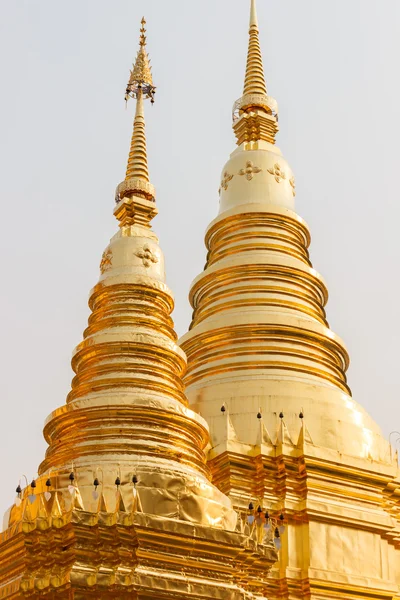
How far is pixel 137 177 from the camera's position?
17.2m

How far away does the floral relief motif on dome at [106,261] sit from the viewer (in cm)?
1556

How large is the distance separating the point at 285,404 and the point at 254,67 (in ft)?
27.2

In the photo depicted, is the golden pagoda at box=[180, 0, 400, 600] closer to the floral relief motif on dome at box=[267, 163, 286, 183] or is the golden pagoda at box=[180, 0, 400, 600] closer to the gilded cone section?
the floral relief motif on dome at box=[267, 163, 286, 183]

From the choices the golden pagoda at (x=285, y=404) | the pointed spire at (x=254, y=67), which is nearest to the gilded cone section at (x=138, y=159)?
the golden pagoda at (x=285, y=404)

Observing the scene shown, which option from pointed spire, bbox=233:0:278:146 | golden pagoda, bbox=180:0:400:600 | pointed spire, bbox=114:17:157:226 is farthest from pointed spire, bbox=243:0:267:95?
pointed spire, bbox=114:17:157:226

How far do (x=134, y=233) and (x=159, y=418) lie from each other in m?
3.63

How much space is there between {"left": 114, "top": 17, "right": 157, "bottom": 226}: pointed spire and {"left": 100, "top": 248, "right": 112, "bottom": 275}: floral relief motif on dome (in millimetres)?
1222

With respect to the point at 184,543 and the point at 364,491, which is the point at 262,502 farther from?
the point at 184,543

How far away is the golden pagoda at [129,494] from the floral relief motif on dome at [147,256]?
0.10 metres

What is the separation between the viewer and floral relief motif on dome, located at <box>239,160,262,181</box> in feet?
65.3

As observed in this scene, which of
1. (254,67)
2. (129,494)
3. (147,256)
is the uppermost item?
(254,67)

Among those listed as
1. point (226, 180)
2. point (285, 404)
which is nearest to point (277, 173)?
point (226, 180)

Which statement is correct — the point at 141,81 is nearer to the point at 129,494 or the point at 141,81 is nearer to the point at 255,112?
the point at 255,112

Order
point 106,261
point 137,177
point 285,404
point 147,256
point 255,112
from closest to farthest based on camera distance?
point 147,256, point 106,261, point 285,404, point 137,177, point 255,112
